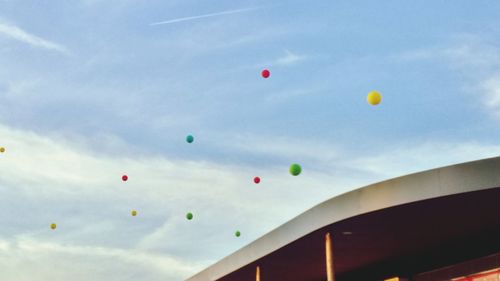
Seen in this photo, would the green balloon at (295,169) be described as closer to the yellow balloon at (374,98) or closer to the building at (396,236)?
the building at (396,236)

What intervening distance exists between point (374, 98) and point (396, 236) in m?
3.53

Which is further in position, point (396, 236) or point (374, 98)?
point (396, 236)

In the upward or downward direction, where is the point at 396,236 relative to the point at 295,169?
downward

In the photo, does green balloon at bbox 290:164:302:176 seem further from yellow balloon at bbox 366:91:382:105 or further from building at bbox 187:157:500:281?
yellow balloon at bbox 366:91:382:105

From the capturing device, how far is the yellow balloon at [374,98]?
15.5 m

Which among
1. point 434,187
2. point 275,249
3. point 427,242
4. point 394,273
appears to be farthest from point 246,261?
point 434,187

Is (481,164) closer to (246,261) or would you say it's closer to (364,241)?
(364,241)

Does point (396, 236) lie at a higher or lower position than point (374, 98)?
lower

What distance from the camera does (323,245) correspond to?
18531 mm

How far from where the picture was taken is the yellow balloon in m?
15.5

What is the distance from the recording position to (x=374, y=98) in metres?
15.6

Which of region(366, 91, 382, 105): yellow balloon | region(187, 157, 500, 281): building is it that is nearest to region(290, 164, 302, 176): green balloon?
region(187, 157, 500, 281): building

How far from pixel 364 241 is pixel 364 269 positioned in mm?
3552

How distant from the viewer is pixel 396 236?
17.4 meters
